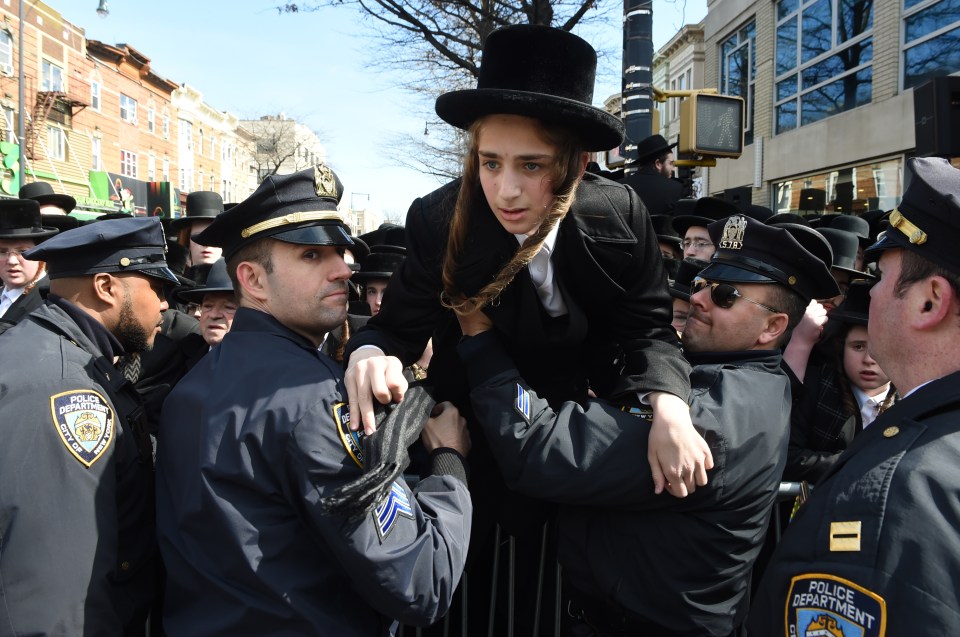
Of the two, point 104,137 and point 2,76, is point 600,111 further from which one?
point 104,137

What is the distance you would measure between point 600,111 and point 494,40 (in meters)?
0.42

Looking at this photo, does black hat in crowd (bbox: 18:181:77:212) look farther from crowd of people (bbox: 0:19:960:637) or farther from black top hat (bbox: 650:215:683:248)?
black top hat (bbox: 650:215:683:248)

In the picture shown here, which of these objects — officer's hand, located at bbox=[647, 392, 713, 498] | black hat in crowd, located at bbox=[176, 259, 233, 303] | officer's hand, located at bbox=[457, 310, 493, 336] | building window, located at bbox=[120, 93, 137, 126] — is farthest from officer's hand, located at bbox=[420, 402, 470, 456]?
building window, located at bbox=[120, 93, 137, 126]

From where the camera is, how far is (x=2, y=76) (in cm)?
2636

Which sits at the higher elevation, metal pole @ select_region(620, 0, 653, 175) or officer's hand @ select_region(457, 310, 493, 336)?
metal pole @ select_region(620, 0, 653, 175)

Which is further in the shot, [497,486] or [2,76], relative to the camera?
[2,76]

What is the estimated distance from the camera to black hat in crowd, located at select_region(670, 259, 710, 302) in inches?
140

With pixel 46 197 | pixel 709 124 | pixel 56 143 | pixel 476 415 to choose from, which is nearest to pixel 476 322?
pixel 476 415

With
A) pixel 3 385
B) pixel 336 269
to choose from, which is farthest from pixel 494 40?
pixel 3 385

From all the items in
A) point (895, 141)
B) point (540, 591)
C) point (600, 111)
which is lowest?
point (540, 591)

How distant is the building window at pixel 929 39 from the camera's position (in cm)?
1190

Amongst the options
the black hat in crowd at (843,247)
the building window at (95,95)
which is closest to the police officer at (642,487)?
the black hat in crowd at (843,247)

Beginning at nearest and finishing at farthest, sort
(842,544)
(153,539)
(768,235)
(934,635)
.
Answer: (934,635)
(842,544)
(153,539)
(768,235)

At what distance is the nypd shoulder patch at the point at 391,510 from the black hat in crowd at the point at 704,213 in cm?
383
